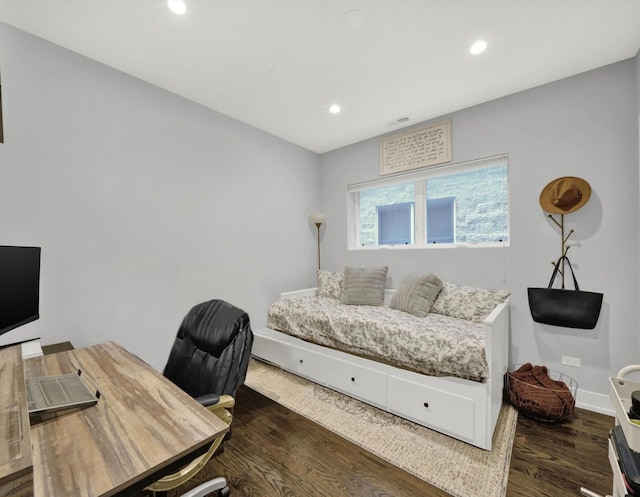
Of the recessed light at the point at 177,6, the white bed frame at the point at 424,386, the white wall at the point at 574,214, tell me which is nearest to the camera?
the recessed light at the point at 177,6

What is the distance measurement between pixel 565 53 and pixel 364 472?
10.1 feet

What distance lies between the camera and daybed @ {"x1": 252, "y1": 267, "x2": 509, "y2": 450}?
1789mm

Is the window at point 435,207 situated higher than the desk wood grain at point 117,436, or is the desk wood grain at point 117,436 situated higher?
the window at point 435,207

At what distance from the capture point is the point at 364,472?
1585mm

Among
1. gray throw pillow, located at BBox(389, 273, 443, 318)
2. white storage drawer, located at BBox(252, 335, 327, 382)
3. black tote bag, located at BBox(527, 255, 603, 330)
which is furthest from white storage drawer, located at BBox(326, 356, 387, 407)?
black tote bag, located at BBox(527, 255, 603, 330)

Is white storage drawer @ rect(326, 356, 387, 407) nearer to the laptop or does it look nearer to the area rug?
the area rug

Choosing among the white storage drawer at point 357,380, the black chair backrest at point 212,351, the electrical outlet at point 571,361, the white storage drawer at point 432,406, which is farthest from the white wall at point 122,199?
the electrical outlet at point 571,361

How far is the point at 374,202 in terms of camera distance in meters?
3.66

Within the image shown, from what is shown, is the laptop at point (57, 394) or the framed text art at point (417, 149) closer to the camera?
the laptop at point (57, 394)

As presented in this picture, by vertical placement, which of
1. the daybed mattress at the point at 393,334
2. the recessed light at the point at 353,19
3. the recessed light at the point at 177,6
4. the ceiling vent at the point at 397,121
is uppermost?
the ceiling vent at the point at 397,121

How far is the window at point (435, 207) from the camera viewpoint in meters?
2.74

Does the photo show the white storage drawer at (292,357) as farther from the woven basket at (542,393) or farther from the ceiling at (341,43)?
the ceiling at (341,43)

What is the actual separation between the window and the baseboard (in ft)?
4.37

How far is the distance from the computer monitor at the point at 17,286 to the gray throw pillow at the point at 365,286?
2.47 m
